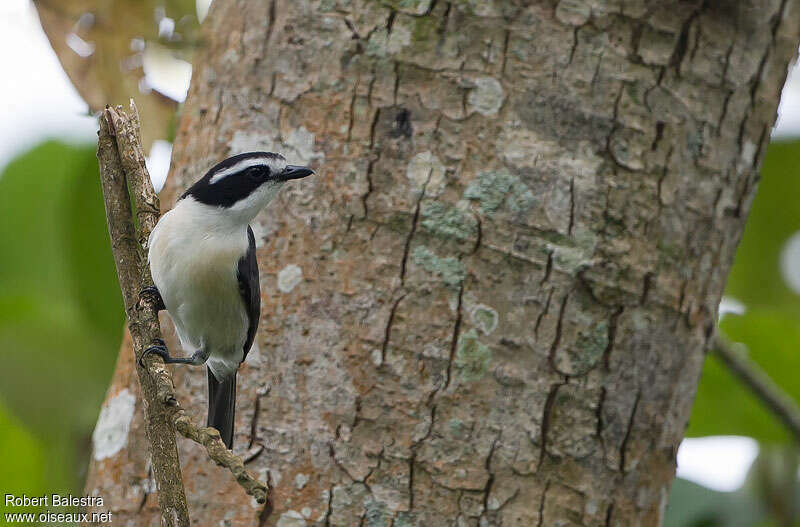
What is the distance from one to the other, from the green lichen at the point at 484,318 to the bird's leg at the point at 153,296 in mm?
943

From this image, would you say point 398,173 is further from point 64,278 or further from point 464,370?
point 64,278

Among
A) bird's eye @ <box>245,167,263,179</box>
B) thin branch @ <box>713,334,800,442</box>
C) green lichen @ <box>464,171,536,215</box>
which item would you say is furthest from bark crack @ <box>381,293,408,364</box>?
thin branch @ <box>713,334,800,442</box>

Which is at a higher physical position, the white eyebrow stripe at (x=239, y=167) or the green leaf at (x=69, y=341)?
the white eyebrow stripe at (x=239, y=167)

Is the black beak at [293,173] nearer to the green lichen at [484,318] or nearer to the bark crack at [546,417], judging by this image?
the green lichen at [484,318]

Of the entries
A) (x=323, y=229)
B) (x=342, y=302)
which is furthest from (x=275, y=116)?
(x=342, y=302)

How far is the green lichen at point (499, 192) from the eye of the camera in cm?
293

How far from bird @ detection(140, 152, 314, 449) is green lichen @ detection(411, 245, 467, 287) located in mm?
491

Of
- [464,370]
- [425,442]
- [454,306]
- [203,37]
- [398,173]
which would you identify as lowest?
[425,442]

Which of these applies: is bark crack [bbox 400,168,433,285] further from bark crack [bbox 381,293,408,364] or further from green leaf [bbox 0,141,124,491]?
green leaf [bbox 0,141,124,491]

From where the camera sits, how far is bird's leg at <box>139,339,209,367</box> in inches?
78.8

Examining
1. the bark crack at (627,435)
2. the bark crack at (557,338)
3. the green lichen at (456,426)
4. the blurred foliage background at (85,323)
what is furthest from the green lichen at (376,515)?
the blurred foliage background at (85,323)

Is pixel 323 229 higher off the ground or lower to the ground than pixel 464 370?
higher

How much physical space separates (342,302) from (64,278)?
5.52 ft

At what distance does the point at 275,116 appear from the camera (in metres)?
3.07
